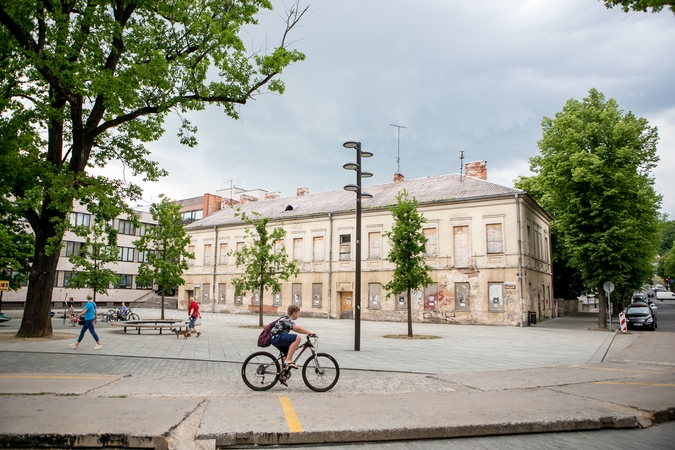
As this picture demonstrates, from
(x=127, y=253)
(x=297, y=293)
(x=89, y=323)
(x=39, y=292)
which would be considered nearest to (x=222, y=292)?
(x=297, y=293)

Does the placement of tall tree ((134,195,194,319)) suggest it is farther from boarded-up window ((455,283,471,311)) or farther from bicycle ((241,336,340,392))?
bicycle ((241,336,340,392))

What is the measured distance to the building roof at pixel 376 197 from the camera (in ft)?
109

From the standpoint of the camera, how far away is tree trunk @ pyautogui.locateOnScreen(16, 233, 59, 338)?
1630 centimetres

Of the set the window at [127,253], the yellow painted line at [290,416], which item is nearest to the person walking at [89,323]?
the yellow painted line at [290,416]

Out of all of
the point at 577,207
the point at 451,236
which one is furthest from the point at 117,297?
the point at 577,207

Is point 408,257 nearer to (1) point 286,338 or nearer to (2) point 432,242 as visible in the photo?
(2) point 432,242

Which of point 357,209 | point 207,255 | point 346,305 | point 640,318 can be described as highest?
point 207,255

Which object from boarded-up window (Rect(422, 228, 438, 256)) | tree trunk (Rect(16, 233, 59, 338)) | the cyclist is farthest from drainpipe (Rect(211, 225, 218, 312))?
the cyclist

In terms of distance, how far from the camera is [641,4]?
8258 mm

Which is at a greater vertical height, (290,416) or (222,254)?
(222,254)

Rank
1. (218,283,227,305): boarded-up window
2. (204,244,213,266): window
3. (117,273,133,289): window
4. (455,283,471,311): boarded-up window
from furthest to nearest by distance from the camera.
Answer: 1. (117,273,133,289): window
2. (204,244,213,266): window
3. (218,283,227,305): boarded-up window
4. (455,283,471,311): boarded-up window

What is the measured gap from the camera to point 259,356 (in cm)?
849

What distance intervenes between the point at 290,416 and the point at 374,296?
29.1 metres

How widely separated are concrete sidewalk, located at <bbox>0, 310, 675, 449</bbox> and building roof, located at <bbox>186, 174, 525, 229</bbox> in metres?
17.0
